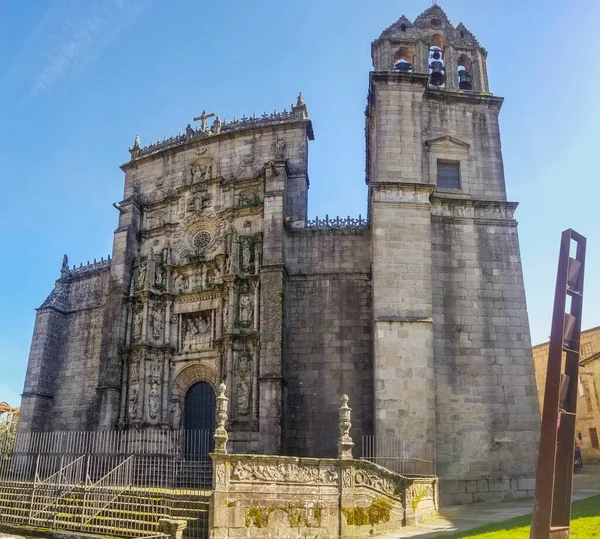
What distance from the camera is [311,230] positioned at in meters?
19.3

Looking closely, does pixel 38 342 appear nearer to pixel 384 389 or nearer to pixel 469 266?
pixel 384 389

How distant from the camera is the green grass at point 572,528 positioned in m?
7.87

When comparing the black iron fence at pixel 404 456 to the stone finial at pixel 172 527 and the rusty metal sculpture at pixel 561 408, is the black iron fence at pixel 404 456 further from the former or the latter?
the rusty metal sculpture at pixel 561 408

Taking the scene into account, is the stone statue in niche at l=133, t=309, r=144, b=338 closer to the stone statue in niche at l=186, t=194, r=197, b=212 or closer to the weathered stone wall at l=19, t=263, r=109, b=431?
the weathered stone wall at l=19, t=263, r=109, b=431

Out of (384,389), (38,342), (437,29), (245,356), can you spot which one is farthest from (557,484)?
(38,342)

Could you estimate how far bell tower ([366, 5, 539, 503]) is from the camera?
15602 mm

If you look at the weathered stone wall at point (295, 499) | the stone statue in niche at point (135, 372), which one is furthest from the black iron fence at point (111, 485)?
the stone statue in niche at point (135, 372)

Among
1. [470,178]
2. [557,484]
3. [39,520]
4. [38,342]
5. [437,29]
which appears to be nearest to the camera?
[557,484]

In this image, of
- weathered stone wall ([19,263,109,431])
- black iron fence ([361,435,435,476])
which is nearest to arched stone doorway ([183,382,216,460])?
weathered stone wall ([19,263,109,431])

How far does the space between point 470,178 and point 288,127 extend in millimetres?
6451

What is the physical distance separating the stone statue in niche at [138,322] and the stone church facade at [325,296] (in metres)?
0.08

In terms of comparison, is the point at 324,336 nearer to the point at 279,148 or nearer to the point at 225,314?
the point at 225,314

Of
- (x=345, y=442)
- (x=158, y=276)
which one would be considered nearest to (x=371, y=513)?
(x=345, y=442)

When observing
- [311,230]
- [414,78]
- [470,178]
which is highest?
[414,78]
